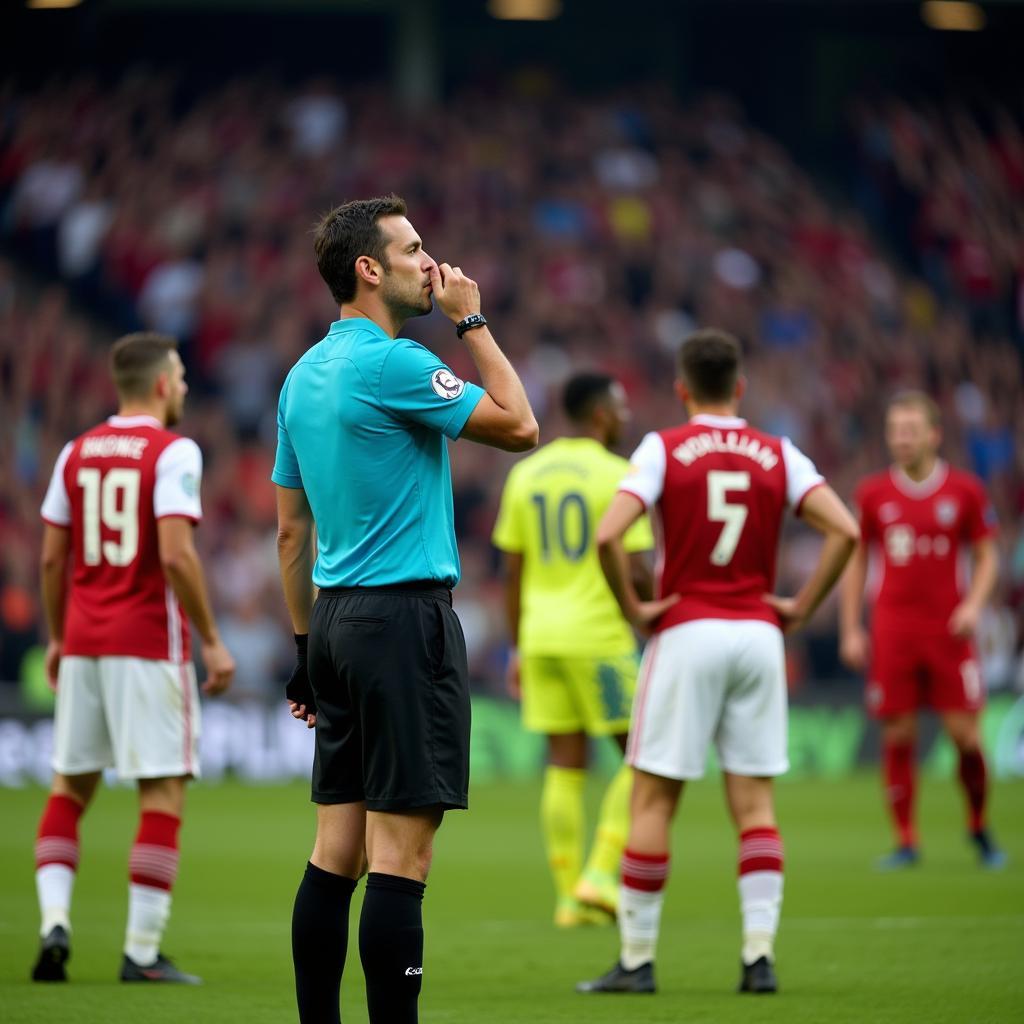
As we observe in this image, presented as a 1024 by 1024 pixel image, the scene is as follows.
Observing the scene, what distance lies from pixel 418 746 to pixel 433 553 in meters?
0.48

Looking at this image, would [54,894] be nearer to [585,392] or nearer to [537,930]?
[537,930]

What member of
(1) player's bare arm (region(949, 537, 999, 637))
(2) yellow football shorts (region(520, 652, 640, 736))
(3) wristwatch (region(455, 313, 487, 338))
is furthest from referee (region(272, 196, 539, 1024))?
(1) player's bare arm (region(949, 537, 999, 637))

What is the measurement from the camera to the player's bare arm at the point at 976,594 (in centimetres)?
1041

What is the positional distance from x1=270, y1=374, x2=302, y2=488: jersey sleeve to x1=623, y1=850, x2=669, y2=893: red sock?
2104 mm

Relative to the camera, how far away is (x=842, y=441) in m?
21.4

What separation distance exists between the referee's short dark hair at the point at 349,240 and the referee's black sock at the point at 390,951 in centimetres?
151

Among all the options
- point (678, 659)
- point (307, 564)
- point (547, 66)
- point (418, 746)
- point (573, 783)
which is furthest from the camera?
point (547, 66)

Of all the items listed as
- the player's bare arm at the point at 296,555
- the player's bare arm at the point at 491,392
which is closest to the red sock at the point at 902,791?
the player's bare arm at the point at 296,555

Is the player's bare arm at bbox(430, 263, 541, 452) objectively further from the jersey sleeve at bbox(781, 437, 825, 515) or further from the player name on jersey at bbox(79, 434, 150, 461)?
the player name on jersey at bbox(79, 434, 150, 461)

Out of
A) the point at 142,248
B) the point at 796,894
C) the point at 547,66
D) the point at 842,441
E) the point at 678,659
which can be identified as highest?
the point at 547,66

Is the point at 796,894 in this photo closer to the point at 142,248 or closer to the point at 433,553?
the point at 433,553

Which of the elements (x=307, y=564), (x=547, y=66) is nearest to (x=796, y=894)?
(x=307, y=564)

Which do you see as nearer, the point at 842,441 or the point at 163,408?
the point at 163,408

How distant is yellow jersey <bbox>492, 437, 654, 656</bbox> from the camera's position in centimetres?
860
